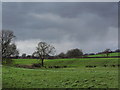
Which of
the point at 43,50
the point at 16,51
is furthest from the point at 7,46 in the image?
the point at 43,50

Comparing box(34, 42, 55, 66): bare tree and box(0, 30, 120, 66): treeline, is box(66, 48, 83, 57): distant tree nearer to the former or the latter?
box(0, 30, 120, 66): treeline

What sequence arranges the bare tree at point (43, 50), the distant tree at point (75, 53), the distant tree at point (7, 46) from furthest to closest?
the distant tree at point (75, 53) → the bare tree at point (43, 50) → the distant tree at point (7, 46)

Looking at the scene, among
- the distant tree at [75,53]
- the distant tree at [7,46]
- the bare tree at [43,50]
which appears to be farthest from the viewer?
the distant tree at [75,53]

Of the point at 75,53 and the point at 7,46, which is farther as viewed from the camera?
the point at 75,53

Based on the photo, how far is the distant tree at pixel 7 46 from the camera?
1396 inches

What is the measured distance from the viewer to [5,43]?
1469 inches

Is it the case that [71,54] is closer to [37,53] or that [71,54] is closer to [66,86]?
[37,53]

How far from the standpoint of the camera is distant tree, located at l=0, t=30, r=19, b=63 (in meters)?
35.5

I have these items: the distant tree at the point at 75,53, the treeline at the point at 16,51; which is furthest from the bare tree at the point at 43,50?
the distant tree at the point at 75,53

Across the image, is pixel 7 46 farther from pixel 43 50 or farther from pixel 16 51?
pixel 43 50

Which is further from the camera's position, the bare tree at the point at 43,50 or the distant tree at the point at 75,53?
the distant tree at the point at 75,53

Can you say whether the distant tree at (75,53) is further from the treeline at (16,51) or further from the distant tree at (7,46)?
the distant tree at (7,46)

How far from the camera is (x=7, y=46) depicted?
121 feet

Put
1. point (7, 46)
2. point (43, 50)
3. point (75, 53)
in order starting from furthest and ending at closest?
point (75, 53) < point (43, 50) < point (7, 46)
